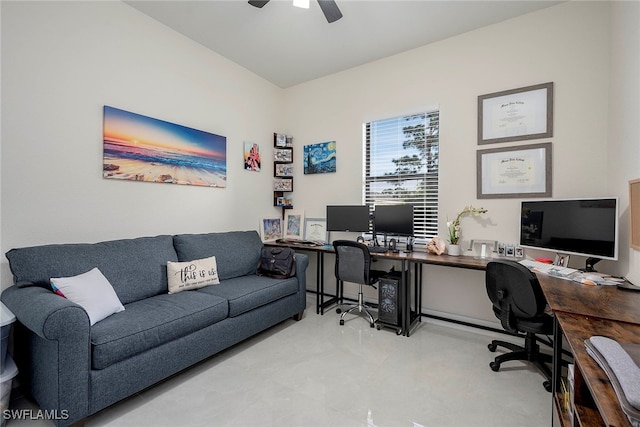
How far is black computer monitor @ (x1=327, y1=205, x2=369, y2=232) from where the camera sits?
11.6 feet

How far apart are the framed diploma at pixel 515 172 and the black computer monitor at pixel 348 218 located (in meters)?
1.25

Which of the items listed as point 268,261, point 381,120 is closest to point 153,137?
point 268,261

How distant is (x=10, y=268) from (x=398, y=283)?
10.0 feet

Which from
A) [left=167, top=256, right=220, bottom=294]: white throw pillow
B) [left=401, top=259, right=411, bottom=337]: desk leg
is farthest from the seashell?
[left=167, top=256, right=220, bottom=294]: white throw pillow

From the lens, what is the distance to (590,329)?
117 centimetres

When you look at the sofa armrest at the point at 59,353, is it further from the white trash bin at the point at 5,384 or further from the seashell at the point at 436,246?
the seashell at the point at 436,246

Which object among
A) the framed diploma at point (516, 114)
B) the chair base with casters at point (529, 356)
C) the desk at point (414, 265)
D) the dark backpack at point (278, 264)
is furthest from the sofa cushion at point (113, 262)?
the framed diploma at point (516, 114)

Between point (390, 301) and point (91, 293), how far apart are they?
252 centimetres

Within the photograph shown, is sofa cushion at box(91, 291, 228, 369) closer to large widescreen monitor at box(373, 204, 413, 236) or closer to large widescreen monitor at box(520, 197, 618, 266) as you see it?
large widescreen monitor at box(373, 204, 413, 236)

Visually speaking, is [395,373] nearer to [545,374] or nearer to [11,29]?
[545,374]

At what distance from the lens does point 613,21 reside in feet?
7.63

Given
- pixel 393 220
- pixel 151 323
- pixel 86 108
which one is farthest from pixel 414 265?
pixel 86 108

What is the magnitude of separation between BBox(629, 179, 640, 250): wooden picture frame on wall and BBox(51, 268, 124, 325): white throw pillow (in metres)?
3.41

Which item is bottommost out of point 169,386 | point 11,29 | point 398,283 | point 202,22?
point 169,386
